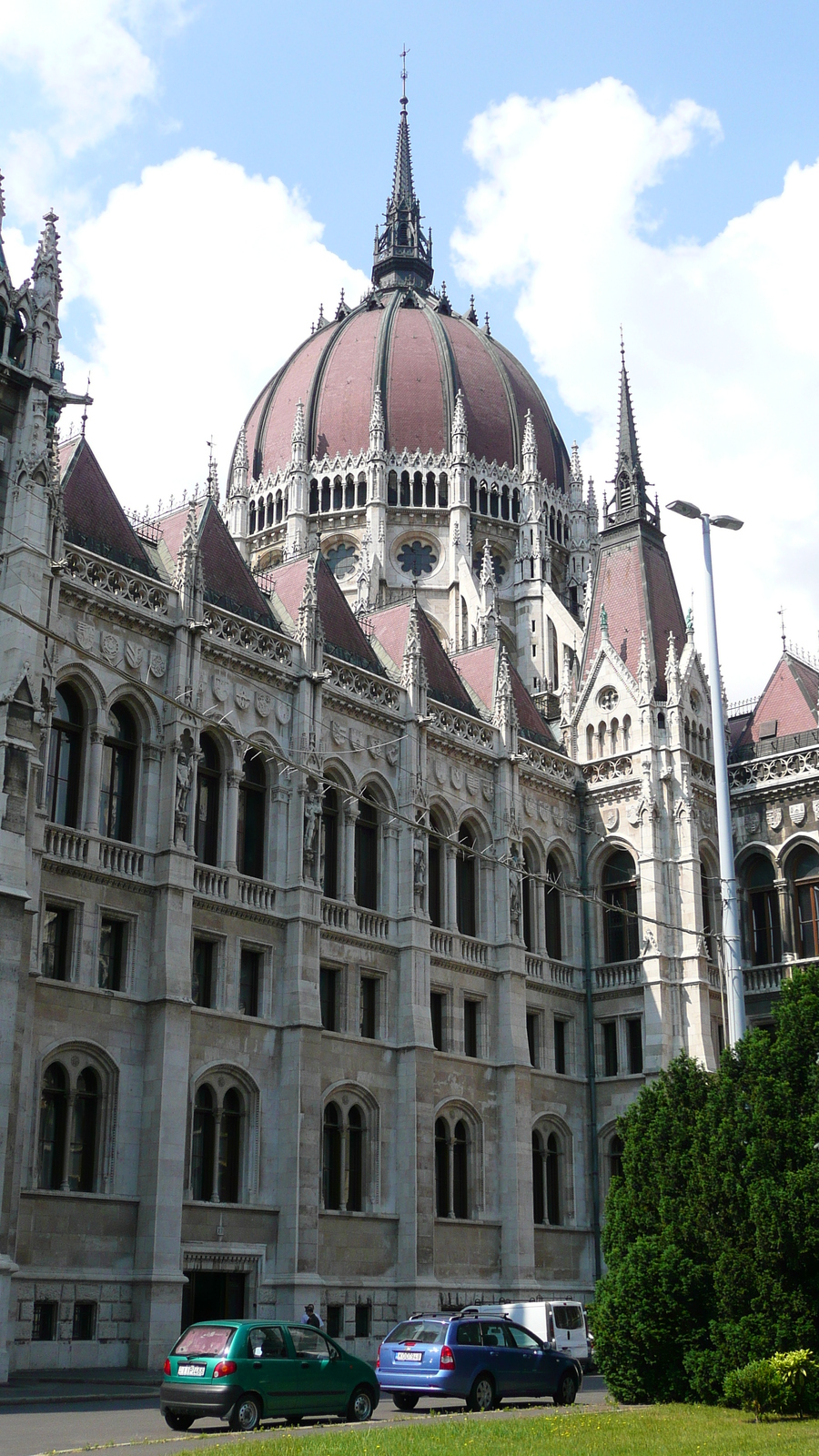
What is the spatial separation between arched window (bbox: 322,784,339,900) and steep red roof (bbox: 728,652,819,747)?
16.3 meters

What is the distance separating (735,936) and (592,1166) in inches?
696

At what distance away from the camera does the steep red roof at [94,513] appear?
107 feet

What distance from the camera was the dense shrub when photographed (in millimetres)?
18344

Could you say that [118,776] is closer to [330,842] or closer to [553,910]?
[330,842]

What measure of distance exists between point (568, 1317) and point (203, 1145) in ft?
27.4

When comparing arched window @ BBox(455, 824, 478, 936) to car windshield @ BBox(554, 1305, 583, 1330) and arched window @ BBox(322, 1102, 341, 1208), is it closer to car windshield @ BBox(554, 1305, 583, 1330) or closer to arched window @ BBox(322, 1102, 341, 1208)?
arched window @ BBox(322, 1102, 341, 1208)

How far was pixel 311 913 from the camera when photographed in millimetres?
34500

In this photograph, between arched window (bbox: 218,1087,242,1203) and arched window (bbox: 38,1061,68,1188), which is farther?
arched window (bbox: 218,1087,242,1203)

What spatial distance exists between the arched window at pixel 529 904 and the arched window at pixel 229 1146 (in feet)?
41.0

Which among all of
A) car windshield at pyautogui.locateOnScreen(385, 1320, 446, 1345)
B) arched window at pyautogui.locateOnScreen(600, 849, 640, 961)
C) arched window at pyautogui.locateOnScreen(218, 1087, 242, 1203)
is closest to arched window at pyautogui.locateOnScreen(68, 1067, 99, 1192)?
arched window at pyautogui.locateOnScreen(218, 1087, 242, 1203)

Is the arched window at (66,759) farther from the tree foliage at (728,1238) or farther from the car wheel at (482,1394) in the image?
the tree foliage at (728,1238)

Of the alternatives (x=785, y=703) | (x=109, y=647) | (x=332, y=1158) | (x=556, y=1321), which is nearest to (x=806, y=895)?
(x=785, y=703)

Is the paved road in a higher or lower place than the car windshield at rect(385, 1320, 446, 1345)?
lower

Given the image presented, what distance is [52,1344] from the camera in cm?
2703
